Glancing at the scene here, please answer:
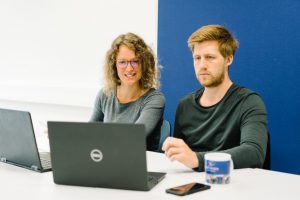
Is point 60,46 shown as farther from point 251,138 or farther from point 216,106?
point 251,138

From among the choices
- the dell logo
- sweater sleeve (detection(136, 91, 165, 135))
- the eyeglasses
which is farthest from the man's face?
the dell logo

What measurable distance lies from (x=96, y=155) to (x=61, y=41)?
258 centimetres

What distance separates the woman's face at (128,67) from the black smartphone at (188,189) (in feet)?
3.71

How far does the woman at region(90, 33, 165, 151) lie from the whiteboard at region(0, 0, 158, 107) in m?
0.69

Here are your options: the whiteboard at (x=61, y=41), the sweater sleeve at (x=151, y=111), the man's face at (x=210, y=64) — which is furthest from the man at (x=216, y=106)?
the whiteboard at (x=61, y=41)

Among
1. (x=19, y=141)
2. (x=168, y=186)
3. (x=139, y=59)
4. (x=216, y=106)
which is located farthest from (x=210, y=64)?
(x=19, y=141)

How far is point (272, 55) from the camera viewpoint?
2617mm

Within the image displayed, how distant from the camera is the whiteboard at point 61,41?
340 cm

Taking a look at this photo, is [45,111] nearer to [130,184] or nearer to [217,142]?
[217,142]

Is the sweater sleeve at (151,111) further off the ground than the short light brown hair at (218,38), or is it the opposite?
the short light brown hair at (218,38)

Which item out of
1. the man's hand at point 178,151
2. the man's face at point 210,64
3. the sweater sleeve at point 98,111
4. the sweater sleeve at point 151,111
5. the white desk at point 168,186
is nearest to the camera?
the white desk at point 168,186

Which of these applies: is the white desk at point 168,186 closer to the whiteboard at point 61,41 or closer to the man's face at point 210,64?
the man's face at point 210,64

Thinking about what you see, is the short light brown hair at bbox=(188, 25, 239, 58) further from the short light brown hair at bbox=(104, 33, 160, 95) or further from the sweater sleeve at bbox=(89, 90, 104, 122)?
the sweater sleeve at bbox=(89, 90, 104, 122)

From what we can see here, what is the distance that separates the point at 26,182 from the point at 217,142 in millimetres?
940
